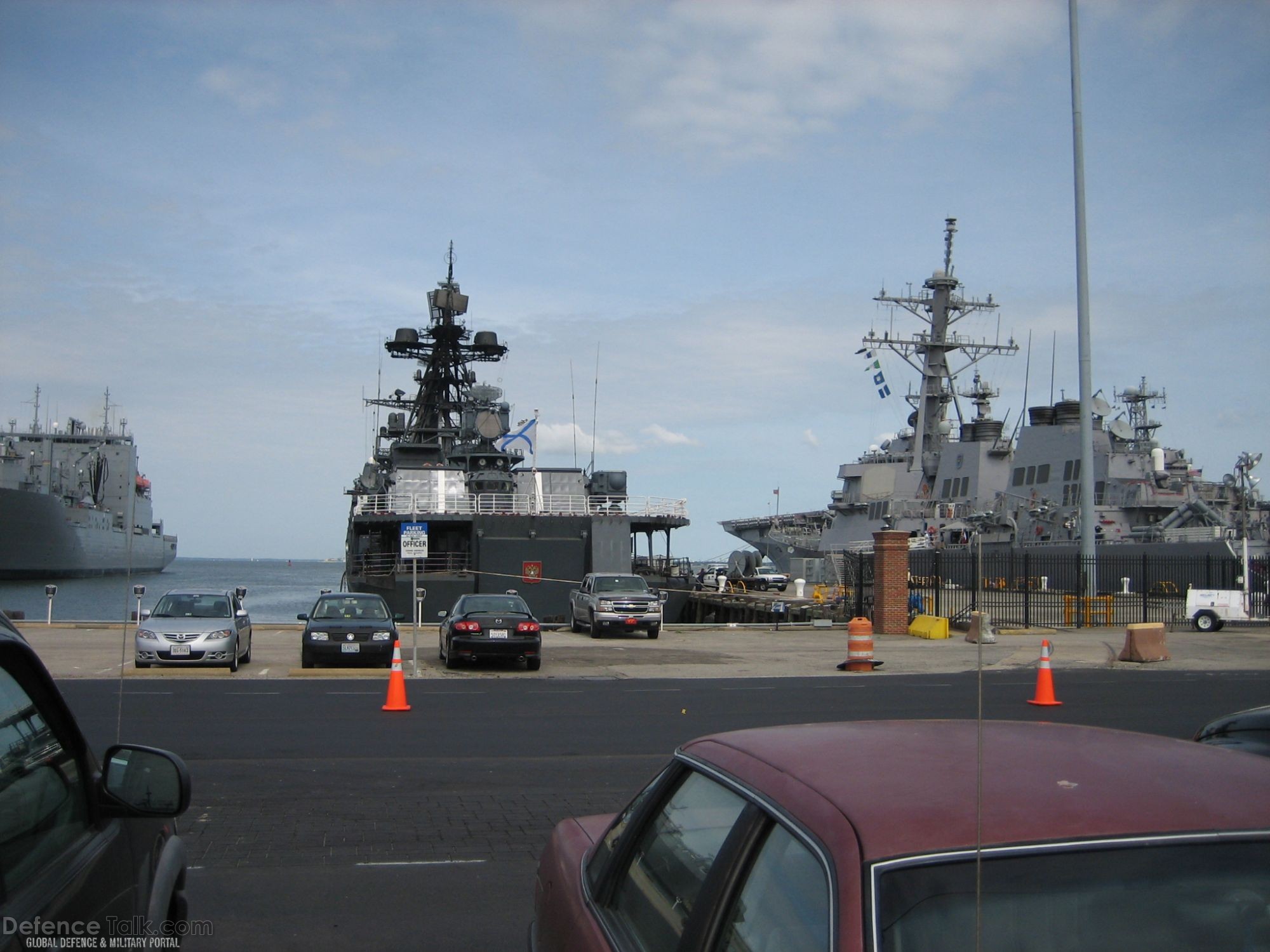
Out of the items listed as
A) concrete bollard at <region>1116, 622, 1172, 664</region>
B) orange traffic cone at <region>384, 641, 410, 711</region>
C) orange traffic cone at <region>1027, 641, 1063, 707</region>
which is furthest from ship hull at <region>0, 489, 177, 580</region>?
orange traffic cone at <region>1027, 641, 1063, 707</region>

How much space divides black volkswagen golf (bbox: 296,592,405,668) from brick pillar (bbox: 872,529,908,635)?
1323 cm

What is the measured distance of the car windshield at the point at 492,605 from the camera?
2045cm

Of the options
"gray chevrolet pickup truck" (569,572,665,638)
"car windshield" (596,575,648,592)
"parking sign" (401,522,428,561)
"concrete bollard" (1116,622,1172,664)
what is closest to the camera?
"parking sign" (401,522,428,561)

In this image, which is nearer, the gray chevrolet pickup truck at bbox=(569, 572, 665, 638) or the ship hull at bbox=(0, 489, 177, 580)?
the gray chevrolet pickup truck at bbox=(569, 572, 665, 638)

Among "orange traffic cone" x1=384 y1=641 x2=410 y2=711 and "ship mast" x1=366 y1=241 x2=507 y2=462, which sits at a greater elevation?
"ship mast" x1=366 y1=241 x2=507 y2=462

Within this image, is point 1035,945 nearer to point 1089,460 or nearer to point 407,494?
point 1089,460

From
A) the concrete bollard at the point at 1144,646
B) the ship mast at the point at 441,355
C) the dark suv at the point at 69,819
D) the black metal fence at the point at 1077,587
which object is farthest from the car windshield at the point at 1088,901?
the ship mast at the point at 441,355

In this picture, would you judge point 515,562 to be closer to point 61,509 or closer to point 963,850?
point 963,850

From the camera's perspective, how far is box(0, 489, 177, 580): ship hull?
79.2m

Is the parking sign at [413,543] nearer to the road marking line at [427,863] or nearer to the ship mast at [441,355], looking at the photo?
the road marking line at [427,863]

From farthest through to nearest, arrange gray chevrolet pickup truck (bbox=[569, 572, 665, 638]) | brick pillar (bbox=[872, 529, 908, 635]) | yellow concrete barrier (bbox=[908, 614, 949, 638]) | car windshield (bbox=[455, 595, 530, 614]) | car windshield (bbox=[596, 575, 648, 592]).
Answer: car windshield (bbox=[596, 575, 648, 592]) → brick pillar (bbox=[872, 529, 908, 635]) → gray chevrolet pickup truck (bbox=[569, 572, 665, 638]) → yellow concrete barrier (bbox=[908, 614, 949, 638]) → car windshield (bbox=[455, 595, 530, 614])

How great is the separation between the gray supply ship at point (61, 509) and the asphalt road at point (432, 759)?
2596 inches

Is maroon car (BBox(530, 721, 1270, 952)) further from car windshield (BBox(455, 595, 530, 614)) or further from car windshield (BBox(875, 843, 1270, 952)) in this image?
car windshield (BBox(455, 595, 530, 614))

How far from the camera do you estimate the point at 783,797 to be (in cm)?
258
